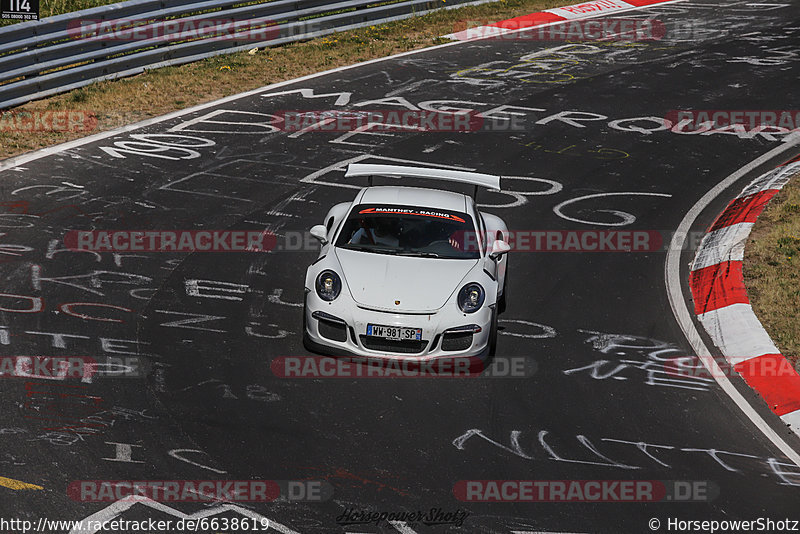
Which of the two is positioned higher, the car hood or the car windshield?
the car windshield

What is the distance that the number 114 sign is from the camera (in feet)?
45.6

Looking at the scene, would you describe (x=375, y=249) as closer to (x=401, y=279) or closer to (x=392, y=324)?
(x=401, y=279)

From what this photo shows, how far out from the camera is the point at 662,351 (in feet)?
28.5

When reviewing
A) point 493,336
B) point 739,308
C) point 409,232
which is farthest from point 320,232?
point 739,308

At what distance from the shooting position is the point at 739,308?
30.7ft

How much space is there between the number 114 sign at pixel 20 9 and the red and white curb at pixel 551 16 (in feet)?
28.6

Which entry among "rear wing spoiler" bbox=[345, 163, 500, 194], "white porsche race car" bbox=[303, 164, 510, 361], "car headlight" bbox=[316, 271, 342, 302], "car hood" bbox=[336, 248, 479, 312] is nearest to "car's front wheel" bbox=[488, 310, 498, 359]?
"white porsche race car" bbox=[303, 164, 510, 361]

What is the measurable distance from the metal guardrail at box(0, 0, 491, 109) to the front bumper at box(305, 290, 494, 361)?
8298 millimetres

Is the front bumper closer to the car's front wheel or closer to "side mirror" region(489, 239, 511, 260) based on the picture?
the car's front wheel

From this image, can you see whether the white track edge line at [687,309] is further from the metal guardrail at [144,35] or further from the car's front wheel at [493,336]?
the metal guardrail at [144,35]

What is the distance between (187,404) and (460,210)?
3.29 metres

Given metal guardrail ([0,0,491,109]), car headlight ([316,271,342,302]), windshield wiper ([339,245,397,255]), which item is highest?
metal guardrail ([0,0,491,109])

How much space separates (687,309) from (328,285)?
369cm

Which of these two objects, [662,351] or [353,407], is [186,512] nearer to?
[353,407]
